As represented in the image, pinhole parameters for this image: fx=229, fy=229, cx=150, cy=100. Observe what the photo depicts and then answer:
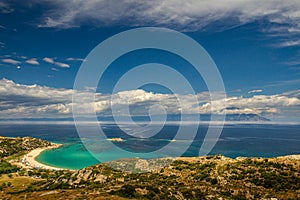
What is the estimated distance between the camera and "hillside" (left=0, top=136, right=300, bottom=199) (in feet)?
111

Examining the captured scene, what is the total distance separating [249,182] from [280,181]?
480 cm

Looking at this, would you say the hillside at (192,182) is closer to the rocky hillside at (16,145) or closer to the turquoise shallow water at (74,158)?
the turquoise shallow water at (74,158)

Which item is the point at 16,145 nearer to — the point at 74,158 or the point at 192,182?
the point at 74,158

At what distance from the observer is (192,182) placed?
4219 cm

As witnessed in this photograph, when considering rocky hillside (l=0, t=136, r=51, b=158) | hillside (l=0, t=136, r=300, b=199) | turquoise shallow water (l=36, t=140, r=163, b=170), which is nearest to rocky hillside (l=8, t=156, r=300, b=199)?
hillside (l=0, t=136, r=300, b=199)

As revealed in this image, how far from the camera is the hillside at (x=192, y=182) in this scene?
111 feet

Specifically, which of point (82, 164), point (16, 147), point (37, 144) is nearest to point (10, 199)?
point (82, 164)

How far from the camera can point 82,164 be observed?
4328 inches

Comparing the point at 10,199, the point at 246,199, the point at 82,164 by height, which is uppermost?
the point at 246,199

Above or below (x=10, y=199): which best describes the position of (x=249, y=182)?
above

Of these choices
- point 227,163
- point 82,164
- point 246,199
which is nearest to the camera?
point 246,199

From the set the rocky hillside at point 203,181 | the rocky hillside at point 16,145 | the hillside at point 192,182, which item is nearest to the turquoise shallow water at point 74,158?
the rocky hillside at point 16,145

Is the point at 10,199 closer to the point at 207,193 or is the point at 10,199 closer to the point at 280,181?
the point at 207,193

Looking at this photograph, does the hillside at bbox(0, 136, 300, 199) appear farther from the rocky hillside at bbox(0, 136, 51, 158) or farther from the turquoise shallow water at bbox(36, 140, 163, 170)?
the rocky hillside at bbox(0, 136, 51, 158)
